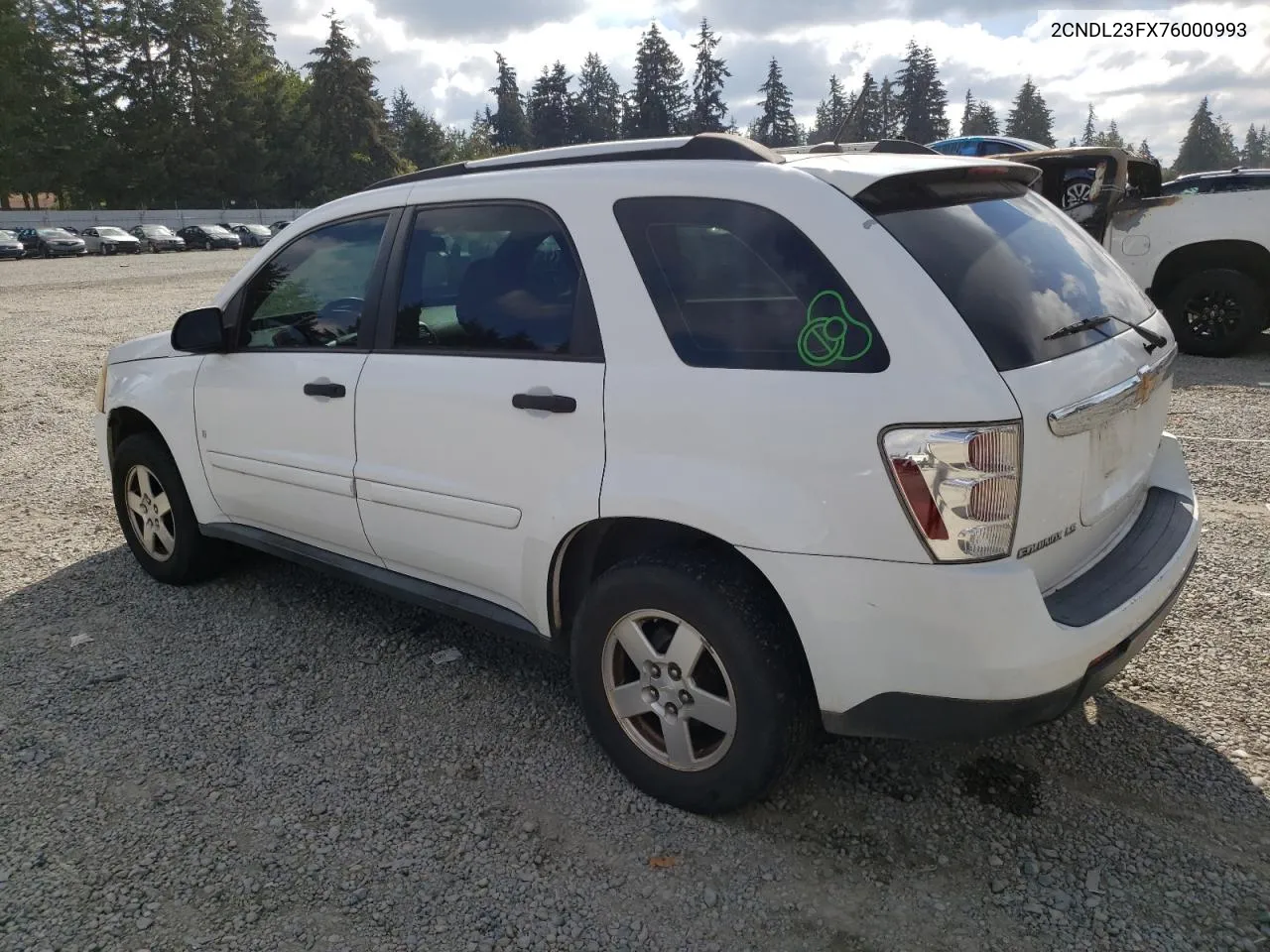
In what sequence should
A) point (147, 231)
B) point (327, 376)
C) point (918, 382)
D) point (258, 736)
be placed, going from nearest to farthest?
1. point (918, 382)
2. point (258, 736)
3. point (327, 376)
4. point (147, 231)

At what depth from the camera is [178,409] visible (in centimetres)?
432

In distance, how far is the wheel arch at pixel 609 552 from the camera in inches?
103

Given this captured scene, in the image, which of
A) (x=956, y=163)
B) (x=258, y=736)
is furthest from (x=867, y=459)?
(x=258, y=736)

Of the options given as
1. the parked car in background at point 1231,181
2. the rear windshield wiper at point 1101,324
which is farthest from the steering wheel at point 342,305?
the parked car in background at point 1231,181

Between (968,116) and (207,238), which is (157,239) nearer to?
(207,238)

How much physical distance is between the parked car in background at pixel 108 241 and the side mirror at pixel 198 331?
43.9 meters

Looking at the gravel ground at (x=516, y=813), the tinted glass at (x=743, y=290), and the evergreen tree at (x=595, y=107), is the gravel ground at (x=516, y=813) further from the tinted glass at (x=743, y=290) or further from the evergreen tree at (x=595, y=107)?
the evergreen tree at (x=595, y=107)

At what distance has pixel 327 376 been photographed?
11.7ft

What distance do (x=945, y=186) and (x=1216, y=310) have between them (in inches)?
321

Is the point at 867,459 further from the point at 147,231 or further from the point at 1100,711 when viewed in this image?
the point at 147,231

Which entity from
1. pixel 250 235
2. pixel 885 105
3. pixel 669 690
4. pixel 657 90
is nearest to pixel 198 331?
pixel 669 690

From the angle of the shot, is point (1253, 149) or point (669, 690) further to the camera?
point (1253, 149)

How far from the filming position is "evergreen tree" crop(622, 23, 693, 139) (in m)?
91.5

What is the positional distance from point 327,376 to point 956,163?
2327mm
